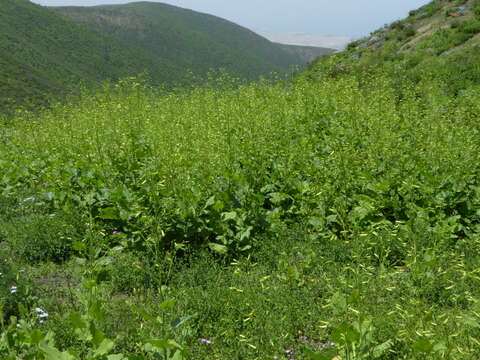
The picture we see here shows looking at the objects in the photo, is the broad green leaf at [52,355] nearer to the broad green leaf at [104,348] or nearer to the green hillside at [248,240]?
the green hillside at [248,240]

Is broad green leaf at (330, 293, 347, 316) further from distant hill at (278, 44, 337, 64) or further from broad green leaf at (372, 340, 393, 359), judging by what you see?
distant hill at (278, 44, 337, 64)

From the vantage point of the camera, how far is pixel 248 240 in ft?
14.4

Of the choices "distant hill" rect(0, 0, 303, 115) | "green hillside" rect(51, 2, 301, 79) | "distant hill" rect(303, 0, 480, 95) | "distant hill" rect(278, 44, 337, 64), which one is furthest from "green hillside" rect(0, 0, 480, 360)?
"distant hill" rect(278, 44, 337, 64)

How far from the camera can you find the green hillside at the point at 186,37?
92.6 meters

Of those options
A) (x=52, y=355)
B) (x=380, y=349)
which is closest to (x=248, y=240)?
(x=380, y=349)

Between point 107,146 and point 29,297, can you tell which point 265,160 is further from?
point 29,297

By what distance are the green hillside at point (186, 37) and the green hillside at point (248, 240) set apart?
6581 centimetres

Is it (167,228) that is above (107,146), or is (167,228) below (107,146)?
below

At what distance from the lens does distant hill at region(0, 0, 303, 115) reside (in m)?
38.5

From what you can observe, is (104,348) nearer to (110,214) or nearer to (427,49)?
(110,214)

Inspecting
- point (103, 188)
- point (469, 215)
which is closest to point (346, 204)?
point (469, 215)

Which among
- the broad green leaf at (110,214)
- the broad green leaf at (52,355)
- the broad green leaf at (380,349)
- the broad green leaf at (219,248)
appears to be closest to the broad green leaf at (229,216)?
the broad green leaf at (219,248)

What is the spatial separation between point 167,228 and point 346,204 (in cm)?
192

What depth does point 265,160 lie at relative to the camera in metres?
5.72
